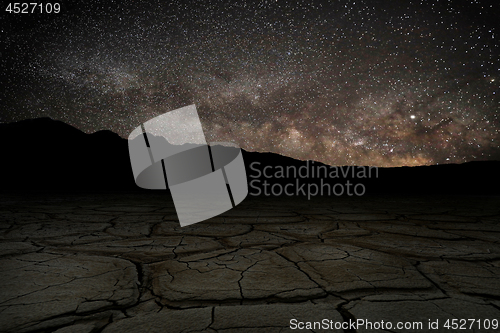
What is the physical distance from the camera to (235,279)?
1.29m

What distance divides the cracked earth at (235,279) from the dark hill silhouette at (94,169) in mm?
11188

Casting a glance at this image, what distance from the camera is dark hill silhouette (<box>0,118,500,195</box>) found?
12.7 metres

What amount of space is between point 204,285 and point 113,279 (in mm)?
453

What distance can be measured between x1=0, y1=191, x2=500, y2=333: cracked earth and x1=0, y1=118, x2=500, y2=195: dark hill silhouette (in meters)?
11.2

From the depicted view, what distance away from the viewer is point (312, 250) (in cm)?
180

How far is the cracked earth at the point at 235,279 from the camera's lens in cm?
94

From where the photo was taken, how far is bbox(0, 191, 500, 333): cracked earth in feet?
3.08

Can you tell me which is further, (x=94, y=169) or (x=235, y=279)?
(x=94, y=169)

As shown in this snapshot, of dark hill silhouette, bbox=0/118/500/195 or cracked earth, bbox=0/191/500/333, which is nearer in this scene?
cracked earth, bbox=0/191/500/333

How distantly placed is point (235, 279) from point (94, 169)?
15.2m

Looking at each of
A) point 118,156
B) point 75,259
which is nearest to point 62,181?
point 118,156

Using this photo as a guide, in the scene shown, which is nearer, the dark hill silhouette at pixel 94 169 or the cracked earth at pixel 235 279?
the cracked earth at pixel 235 279

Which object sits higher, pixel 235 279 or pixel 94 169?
pixel 94 169

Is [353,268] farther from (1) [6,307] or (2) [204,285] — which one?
(1) [6,307]
